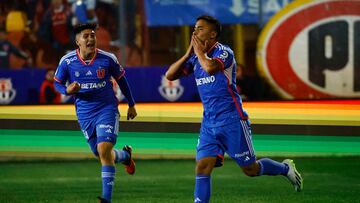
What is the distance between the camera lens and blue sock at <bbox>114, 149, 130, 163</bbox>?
11.1 metres

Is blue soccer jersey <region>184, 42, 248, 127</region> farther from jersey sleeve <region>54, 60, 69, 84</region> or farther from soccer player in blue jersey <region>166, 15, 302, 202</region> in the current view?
jersey sleeve <region>54, 60, 69, 84</region>

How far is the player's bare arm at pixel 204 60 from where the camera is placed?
830 cm

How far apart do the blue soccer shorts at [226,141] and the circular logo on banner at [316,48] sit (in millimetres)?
6250

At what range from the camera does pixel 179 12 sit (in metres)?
14.7

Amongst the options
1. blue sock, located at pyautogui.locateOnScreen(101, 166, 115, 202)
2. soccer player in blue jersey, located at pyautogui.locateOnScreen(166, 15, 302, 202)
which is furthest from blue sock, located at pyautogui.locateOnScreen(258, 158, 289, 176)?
blue sock, located at pyautogui.locateOnScreen(101, 166, 115, 202)

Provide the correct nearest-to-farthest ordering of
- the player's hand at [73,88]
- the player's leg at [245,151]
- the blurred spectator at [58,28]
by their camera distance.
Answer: the player's leg at [245,151]
the player's hand at [73,88]
the blurred spectator at [58,28]

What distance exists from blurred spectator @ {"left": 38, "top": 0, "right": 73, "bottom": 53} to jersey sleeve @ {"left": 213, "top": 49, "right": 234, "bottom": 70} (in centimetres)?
672

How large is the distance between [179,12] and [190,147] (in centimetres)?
220

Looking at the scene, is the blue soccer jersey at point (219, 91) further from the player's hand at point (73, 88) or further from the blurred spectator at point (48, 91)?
the blurred spectator at point (48, 91)

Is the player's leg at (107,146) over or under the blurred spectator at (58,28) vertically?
under

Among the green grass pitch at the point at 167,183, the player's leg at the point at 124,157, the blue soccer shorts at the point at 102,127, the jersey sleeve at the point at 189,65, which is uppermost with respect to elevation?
the jersey sleeve at the point at 189,65

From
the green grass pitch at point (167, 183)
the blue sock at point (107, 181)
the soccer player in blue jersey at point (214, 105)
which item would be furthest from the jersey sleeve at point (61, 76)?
the soccer player in blue jersey at point (214, 105)

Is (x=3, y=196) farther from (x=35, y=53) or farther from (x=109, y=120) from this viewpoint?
(x=35, y=53)

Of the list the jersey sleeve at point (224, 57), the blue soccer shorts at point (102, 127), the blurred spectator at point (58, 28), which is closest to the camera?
the jersey sleeve at point (224, 57)
